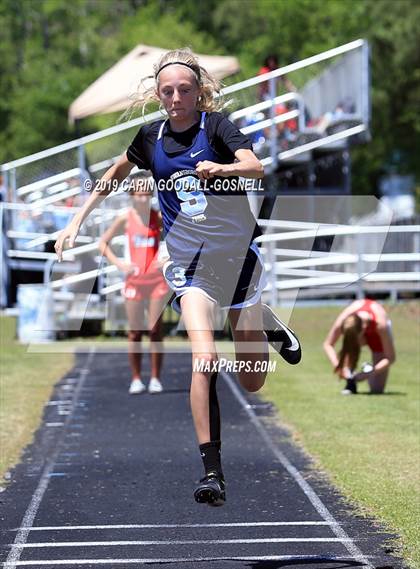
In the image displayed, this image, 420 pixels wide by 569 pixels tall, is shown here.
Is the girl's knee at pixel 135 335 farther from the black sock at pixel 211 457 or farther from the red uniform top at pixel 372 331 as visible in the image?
the black sock at pixel 211 457

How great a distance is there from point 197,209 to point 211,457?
4.12 ft

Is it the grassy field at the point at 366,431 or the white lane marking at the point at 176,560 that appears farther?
the grassy field at the point at 366,431

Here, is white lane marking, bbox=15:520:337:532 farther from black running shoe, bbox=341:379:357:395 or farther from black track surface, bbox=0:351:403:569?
black running shoe, bbox=341:379:357:395

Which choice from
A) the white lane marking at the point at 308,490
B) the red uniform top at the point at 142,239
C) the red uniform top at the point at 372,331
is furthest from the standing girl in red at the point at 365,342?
the red uniform top at the point at 142,239

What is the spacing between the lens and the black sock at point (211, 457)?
630 cm

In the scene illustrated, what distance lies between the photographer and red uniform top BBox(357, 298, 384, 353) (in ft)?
43.0

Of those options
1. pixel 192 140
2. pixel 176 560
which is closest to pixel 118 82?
pixel 192 140

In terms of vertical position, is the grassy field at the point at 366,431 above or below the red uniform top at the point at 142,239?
below

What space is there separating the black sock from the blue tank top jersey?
0.95 meters

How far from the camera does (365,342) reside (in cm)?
1334

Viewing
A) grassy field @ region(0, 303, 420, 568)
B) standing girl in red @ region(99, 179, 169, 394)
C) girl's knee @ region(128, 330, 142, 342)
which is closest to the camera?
grassy field @ region(0, 303, 420, 568)

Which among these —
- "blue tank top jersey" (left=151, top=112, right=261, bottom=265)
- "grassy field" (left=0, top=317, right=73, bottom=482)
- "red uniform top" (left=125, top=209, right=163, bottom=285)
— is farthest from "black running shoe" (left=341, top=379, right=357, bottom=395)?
"blue tank top jersey" (left=151, top=112, right=261, bottom=265)

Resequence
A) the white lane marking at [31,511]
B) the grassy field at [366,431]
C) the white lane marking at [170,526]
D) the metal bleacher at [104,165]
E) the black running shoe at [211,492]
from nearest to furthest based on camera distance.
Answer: the black running shoe at [211,492]
the white lane marking at [31,511]
the white lane marking at [170,526]
the grassy field at [366,431]
the metal bleacher at [104,165]

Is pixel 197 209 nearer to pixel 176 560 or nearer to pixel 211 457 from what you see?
pixel 211 457
